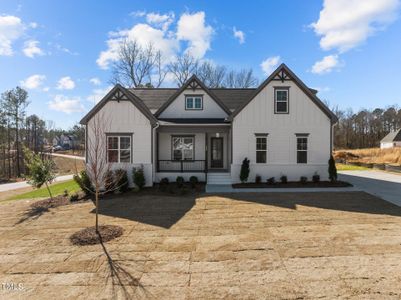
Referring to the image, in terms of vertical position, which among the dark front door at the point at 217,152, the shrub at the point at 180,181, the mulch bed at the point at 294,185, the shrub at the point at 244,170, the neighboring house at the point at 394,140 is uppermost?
the neighboring house at the point at 394,140

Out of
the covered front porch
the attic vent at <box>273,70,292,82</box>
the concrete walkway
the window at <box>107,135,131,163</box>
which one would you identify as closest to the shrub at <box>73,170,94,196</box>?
the window at <box>107,135,131,163</box>

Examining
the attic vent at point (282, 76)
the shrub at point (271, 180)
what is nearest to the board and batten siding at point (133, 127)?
the shrub at point (271, 180)

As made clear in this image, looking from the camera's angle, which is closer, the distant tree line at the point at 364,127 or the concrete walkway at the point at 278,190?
the concrete walkway at the point at 278,190

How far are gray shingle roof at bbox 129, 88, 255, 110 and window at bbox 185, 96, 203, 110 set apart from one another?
8.13 ft

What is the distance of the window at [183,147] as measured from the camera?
717 inches

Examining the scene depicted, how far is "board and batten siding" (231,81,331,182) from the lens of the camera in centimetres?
1620

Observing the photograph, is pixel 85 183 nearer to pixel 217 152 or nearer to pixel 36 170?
pixel 36 170

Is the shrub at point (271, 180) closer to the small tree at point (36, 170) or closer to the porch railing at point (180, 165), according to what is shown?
the porch railing at point (180, 165)

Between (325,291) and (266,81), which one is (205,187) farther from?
(325,291)

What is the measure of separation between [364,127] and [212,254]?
7241cm

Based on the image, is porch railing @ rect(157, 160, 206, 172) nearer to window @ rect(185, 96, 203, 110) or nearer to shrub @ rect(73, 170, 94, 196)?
window @ rect(185, 96, 203, 110)

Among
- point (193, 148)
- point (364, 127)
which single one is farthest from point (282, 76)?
point (364, 127)

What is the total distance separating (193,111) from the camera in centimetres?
1852

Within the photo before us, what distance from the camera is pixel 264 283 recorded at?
489 cm
